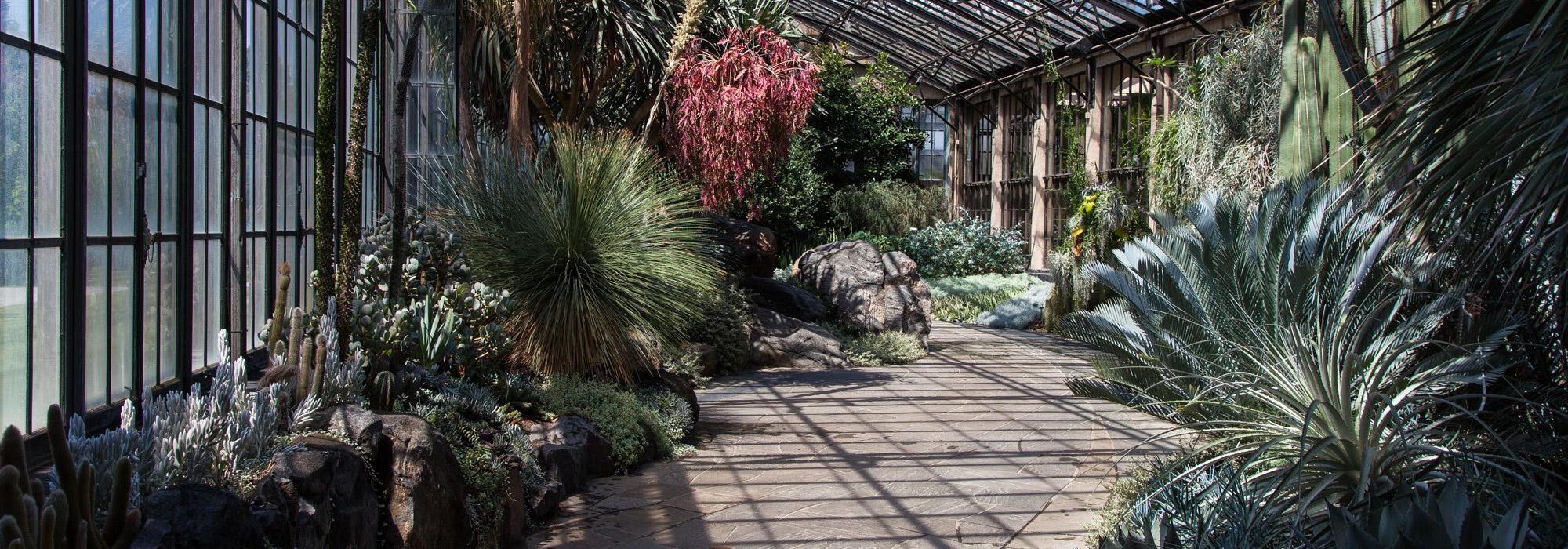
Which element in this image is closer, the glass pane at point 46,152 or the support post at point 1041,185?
the glass pane at point 46,152

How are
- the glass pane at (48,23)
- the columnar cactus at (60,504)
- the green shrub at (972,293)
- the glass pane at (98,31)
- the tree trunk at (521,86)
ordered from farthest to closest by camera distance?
the green shrub at (972,293)
the tree trunk at (521,86)
the glass pane at (98,31)
the glass pane at (48,23)
the columnar cactus at (60,504)

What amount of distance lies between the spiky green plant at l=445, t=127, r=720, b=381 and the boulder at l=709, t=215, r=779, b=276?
4.73m

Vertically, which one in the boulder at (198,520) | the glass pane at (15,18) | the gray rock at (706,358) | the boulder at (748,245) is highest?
the glass pane at (15,18)

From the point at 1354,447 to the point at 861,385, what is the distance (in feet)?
16.9

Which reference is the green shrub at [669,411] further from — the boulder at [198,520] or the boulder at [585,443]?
the boulder at [198,520]

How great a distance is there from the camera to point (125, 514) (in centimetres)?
220

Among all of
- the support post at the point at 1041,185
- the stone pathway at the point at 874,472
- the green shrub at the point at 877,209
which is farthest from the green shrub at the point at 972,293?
the stone pathway at the point at 874,472

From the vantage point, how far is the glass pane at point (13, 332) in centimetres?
339

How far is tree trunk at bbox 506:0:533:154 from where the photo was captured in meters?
7.12

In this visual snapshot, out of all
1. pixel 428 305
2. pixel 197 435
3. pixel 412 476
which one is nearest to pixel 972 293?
pixel 428 305

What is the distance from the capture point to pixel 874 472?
5.39m

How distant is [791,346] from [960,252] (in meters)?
8.40

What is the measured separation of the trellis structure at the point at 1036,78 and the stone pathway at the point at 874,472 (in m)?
6.06

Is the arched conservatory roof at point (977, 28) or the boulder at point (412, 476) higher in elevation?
the arched conservatory roof at point (977, 28)
